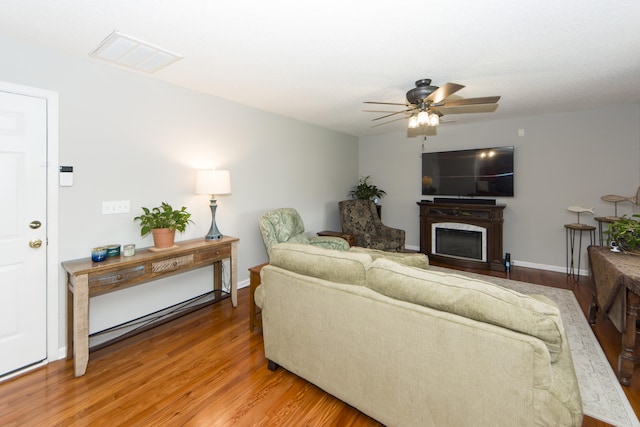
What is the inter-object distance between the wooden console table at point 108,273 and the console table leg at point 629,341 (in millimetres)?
3371

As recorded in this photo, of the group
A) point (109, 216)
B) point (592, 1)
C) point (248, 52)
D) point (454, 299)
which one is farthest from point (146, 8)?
point (592, 1)

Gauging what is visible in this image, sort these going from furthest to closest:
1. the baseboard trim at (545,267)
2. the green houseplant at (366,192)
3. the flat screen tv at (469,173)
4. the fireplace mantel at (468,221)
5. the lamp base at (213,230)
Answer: the green houseplant at (366,192) < the flat screen tv at (469,173) < the fireplace mantel at (468,221) < the baseboard trim at (545,267) < the lamp base at (213,230)

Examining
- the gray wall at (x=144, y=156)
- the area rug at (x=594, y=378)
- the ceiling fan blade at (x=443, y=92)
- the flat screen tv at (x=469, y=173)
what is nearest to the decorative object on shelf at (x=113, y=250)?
the gray wall at (x=144, y=156)

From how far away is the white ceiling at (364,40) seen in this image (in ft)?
5.90

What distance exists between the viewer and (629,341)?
1964 mm

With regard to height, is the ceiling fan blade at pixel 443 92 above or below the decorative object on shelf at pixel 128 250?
above

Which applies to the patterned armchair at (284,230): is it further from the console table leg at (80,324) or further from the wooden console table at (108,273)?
the console table leg at (80,324)

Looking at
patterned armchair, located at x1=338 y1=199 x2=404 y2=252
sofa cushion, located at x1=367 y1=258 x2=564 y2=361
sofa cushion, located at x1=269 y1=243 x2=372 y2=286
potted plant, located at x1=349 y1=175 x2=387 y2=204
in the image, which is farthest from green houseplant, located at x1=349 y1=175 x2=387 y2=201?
sofa cushion, located at x1=367 y1=258 x2=564 y2=361

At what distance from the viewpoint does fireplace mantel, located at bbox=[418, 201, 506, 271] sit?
4.65m

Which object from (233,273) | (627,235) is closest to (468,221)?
(627,235)

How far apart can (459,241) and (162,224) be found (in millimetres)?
4567

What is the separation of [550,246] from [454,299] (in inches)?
174

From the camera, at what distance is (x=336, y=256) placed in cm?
176

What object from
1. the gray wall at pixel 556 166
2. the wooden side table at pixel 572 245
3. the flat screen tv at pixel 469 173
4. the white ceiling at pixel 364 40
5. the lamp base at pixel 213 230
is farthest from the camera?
the flat screen tv at pixel 469 173
